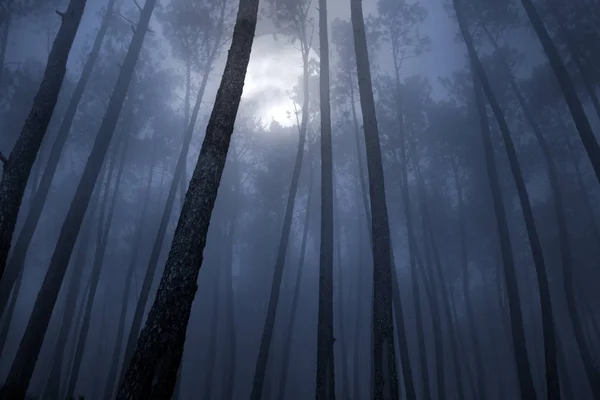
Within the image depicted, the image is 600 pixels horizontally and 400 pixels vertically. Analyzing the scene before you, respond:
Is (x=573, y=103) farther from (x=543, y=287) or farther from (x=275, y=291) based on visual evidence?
(x=275, y=291)

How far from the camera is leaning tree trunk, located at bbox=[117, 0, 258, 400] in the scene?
2.77m

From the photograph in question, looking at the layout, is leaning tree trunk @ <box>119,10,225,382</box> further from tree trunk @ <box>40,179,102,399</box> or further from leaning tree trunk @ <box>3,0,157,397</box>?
leaning tree trunk @ <box>3,0,157,397</box>

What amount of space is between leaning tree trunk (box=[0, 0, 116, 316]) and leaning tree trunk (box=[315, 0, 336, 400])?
8.98 metres

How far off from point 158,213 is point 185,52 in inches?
828

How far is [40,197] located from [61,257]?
686 centimetres

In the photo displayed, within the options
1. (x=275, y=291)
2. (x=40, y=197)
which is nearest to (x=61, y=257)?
(x=40, y=197)

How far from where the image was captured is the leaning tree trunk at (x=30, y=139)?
18.3ft

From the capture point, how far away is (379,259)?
6.39 metres

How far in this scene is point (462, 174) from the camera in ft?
78.1

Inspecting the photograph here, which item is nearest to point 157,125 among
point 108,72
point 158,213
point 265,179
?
point 108,72

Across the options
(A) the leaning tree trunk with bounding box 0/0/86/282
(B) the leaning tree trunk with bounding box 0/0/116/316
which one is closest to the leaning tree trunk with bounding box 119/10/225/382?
(B) the leaning tree trunk with bounding box 0/0/116/316

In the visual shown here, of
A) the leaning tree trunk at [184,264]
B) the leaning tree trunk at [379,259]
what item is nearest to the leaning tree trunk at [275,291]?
the leaning tree trunk at [379,259]

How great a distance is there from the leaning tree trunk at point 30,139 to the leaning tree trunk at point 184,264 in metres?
3.82

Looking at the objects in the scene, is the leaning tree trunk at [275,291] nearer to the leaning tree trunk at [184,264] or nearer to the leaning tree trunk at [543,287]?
the leaning tree trunk at [543,287]
